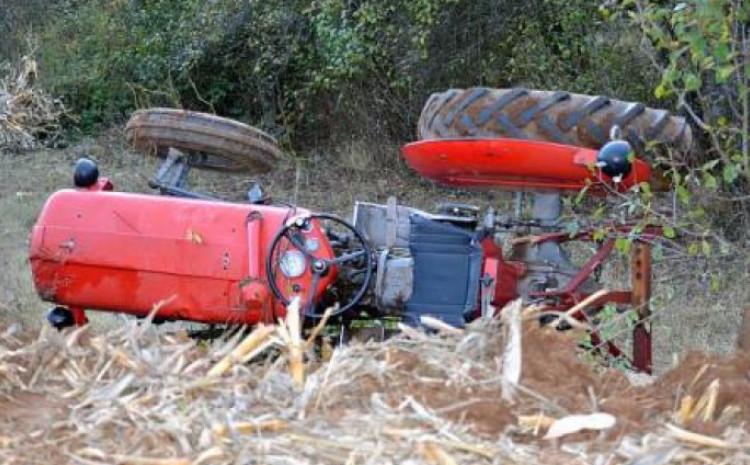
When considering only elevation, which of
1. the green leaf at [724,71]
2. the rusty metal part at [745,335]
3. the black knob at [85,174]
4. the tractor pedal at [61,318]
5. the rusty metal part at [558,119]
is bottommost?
the tractor pedal at [61,318]

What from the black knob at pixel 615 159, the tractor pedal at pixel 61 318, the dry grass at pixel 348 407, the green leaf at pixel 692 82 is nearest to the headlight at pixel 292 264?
the tractor pedal at pixel 61 318

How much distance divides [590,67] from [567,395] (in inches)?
343

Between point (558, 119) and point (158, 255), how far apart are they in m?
1.76

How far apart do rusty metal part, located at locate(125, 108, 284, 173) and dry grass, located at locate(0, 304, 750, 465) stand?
2946mm

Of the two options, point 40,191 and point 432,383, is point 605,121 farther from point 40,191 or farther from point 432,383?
point 40,191

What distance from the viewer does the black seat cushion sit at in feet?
17.8

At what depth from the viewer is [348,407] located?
278 centimetres

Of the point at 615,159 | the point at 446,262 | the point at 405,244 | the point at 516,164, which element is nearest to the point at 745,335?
the point at 615,159

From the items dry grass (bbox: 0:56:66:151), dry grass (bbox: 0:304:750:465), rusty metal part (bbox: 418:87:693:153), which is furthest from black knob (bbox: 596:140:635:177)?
dry grass (bbox: 0:56:66:151)

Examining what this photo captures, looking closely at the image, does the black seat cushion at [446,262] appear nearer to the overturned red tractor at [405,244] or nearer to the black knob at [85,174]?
the overturned red tractor at [405,244]

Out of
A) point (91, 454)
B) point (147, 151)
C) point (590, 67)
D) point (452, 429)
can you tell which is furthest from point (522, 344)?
point (590, 67)

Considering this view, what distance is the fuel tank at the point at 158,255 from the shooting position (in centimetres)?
554

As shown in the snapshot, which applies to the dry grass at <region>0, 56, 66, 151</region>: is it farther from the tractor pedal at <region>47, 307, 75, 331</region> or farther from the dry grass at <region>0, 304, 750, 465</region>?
the dry grass at <region>0, 304, 750, 465</region>

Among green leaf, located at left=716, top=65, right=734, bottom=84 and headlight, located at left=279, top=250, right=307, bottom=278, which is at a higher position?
green leaf, located at left=716, top=65, right=734, bottom=84
